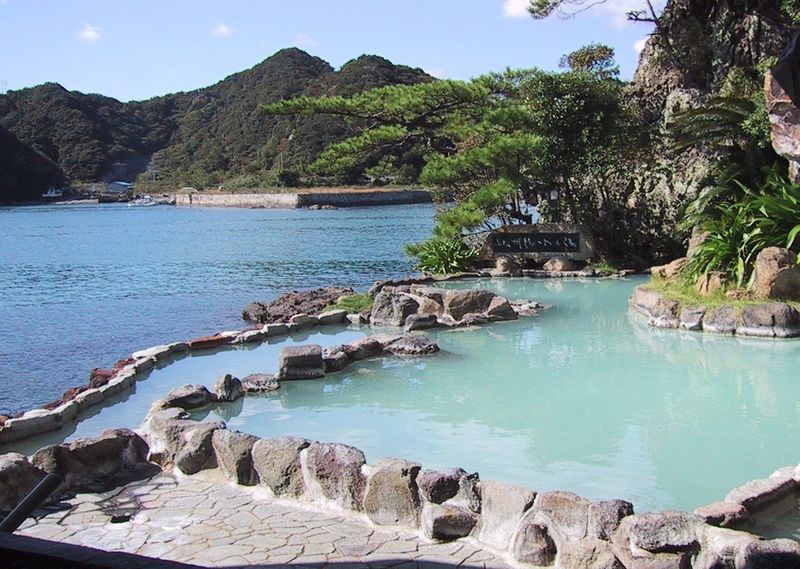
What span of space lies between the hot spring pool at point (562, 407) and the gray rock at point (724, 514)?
1.81 ft

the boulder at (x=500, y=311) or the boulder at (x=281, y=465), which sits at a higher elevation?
the boulder at (x=500, y=311)

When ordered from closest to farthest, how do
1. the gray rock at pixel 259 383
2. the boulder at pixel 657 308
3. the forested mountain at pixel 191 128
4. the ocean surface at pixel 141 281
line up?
the gray rock at pixel 259 383, the boulder at pixel 657 308, the ocean surface at pixel 141 281, the forested mountain at pixel 191 128

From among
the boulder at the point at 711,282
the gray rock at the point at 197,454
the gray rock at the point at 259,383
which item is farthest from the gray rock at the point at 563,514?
the boulder at the point at 711,282

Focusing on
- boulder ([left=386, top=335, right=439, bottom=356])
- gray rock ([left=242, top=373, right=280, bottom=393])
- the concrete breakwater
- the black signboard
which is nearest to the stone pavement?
gray rock ([left=242, top=373, right=280, bottom=393])

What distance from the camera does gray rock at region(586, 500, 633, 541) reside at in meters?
4.81

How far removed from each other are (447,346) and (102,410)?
4.57 m

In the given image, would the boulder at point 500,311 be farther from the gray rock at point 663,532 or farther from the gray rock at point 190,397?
the gray rock at point 663,532

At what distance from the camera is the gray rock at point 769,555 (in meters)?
4.19

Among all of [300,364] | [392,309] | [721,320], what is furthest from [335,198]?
[300,364]

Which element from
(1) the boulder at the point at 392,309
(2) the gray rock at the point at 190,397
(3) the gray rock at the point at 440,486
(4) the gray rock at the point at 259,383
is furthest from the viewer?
(1) the boulder at the point at 392,309

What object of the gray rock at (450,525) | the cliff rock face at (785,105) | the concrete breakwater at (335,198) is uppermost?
the cliff rock face at (785,105)

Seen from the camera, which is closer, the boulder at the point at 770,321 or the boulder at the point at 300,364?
the boulder at the point at 300,364

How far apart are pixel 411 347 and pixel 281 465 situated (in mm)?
4957

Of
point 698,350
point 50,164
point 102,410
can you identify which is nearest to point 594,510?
point 102,410
